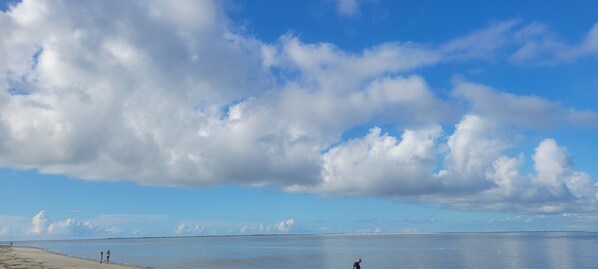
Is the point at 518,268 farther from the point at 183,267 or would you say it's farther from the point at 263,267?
the point at 183,267

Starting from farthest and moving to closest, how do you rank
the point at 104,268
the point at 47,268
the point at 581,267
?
the point at 581,267, the point at 104,268, the point at 47,268

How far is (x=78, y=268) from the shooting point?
218 ft

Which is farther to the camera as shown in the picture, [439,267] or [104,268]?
[439,267]

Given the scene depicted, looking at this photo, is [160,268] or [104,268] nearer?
[104,268]

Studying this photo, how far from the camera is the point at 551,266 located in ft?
296

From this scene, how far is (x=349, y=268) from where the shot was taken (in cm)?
8338

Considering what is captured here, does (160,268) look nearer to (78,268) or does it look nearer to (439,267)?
(78,268)

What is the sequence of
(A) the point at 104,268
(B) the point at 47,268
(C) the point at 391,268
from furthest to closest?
(C) the point at 391,268 → (A) the point at 104,268 → (B) the point at 47,268

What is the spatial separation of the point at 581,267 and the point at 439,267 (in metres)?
26.3

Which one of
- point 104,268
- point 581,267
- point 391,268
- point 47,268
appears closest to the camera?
point 47,268

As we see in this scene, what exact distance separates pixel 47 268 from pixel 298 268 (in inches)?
1475

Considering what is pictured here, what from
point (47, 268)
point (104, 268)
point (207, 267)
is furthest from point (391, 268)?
point (47, 268)

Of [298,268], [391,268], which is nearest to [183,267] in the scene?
[298,268]

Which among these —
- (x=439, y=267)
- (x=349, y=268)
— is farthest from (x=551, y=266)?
(x=349, y=268)
